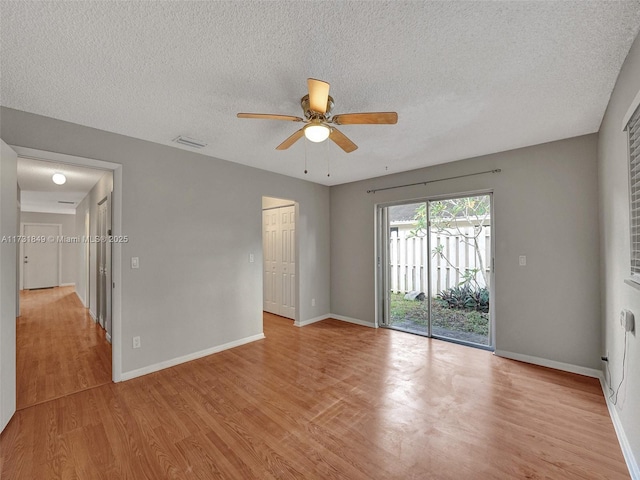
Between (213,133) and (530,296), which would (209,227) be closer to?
(213,133)

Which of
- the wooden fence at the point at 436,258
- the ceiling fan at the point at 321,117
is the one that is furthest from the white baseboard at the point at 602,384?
the ceiling fan at the point at 321,117

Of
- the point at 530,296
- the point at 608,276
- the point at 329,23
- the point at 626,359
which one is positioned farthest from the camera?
the point at 530,296

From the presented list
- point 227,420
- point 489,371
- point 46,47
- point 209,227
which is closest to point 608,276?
point 489,371

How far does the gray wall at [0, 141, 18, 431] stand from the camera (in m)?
2.01

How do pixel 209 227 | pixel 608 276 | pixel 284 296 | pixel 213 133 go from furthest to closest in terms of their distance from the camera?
pixel 284 296, pixel 209 227, pixel 213 133, pixel 608 276

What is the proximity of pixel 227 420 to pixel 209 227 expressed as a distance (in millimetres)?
2200

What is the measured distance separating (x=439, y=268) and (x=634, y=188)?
97.9 inches

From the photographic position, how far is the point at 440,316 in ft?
13.5

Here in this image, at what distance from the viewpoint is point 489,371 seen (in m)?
2.99

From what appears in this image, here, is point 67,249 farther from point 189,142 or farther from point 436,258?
point 436,258

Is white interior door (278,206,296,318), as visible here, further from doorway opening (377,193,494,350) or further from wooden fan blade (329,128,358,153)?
wooden fan blade (329,128,358,153)

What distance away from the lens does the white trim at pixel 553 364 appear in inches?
112

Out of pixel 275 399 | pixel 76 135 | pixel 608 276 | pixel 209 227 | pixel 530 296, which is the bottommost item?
pixel 275 399

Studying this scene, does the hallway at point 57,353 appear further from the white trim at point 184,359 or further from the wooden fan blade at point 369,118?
the wooden fan blade at point 369,118
